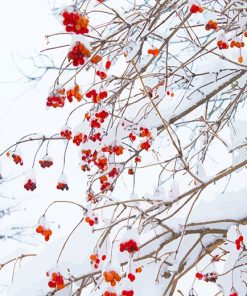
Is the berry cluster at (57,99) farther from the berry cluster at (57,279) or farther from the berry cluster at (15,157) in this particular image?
the berry cluster at (57,279)

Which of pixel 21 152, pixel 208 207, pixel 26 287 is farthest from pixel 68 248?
pixel 208 207

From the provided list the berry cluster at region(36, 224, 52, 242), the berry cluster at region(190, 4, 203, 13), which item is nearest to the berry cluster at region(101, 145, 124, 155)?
the berry cluster at region(36, 224, 52, 242)

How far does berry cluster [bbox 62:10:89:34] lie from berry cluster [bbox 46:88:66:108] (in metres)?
Result: 0.76

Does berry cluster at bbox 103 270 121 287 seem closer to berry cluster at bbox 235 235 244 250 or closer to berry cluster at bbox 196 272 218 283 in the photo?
berry cluster at bbox 235 235 244 250

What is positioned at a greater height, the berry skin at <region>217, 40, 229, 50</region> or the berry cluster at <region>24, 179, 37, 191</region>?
the berry skin at <region>217, 40, 229, 50</region>

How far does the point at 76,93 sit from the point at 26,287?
117cm

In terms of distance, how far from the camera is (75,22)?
1781mm

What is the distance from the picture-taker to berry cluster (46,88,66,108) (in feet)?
8.36

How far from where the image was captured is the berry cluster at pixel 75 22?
5.80 feet

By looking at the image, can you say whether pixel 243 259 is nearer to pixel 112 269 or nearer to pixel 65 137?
pixel 112 269

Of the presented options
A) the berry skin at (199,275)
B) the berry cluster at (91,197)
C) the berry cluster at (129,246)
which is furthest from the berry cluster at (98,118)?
the berry cluster at (129,246)

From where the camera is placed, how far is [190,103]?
3172 mm

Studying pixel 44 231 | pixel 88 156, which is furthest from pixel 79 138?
pixel 44 231

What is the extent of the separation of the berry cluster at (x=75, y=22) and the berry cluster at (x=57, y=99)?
758 mm
